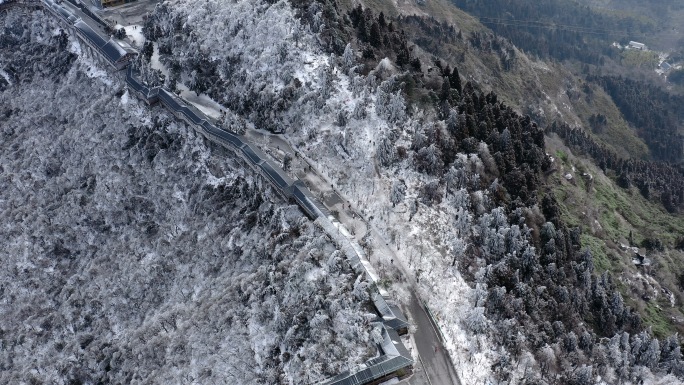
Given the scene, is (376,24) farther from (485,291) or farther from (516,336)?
(516,336)

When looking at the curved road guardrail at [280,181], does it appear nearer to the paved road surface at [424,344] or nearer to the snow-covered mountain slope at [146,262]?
the snow-covered mountain slope at [146,262]

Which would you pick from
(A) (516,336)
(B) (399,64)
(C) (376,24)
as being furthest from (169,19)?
(A) (516,336)

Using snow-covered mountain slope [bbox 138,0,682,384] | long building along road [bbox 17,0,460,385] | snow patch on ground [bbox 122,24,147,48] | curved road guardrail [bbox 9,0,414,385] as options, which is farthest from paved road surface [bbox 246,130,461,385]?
snow patch on ground [bbox 122,24,147,48]

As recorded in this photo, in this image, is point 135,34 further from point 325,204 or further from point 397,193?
point 397,193

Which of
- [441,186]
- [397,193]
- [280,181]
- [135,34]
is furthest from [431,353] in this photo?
[135,34]

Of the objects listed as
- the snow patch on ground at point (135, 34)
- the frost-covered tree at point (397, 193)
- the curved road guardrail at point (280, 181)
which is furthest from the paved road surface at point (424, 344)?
the snow patch on ground at point (135, 34)

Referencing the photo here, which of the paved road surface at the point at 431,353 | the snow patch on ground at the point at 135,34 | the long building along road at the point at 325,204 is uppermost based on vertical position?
the snow patch on ground at the point at 135,34

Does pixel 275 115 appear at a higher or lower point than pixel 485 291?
higher

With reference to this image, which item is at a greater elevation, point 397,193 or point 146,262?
point 397,193

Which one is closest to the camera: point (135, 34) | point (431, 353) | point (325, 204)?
point (431, 353)
